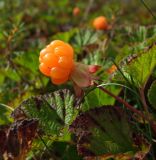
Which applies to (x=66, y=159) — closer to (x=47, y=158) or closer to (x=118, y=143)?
(x=47, y=158)

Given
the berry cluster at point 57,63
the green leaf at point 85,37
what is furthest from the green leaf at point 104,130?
the green leaf at point 85,37

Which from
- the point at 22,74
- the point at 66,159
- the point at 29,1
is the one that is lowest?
the point at 66,159

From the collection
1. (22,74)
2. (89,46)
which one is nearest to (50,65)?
(22,74)

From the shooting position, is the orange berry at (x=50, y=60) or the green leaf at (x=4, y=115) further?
the green leaf at (x=4, y=115)

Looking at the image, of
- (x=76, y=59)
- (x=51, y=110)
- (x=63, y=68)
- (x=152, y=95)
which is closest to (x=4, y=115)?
(x=51, y=110)

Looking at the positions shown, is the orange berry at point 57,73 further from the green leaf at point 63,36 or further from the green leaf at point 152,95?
the green leaf at point 63,36

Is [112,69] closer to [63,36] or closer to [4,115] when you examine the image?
[4,115]

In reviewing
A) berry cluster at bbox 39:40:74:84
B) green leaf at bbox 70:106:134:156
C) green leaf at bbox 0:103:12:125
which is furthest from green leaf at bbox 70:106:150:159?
green leaf at bbox 0:103:12:125

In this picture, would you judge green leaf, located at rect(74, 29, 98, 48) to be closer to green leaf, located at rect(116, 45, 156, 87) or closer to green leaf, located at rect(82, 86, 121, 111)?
green leaf, located at rect(82, 86, 121, 111)
